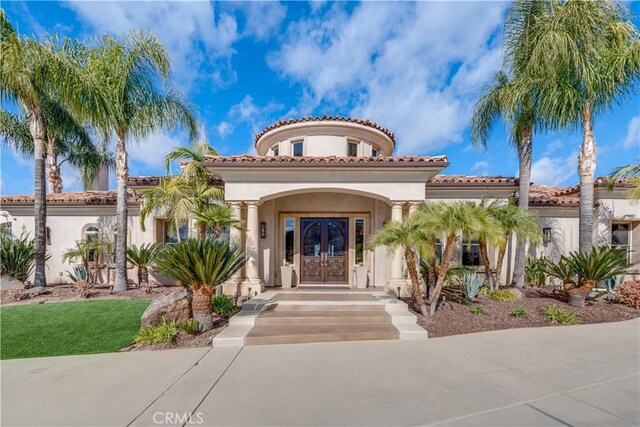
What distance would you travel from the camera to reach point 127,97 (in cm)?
984

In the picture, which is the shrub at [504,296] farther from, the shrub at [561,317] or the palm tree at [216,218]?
the palm tree at [216,218]

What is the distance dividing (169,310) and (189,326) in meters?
0.81

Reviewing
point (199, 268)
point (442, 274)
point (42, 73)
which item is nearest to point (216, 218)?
point (199, 268)

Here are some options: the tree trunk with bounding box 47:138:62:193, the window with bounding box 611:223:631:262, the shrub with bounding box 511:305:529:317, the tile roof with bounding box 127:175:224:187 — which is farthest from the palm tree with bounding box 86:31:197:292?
the window with bounding box 611:223:631:262

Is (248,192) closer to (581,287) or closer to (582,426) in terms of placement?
(582,426)

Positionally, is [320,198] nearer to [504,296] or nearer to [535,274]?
[504,296]

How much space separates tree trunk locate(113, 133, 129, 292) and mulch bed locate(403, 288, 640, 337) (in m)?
10.9

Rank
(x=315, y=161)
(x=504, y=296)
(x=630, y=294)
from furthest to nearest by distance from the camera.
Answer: (x=315, y=161)
(x=630, y=294)
(x=504, y=296)

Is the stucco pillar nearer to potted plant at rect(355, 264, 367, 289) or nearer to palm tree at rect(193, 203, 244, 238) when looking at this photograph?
palm tree at rect(193, 203, 244, 238)

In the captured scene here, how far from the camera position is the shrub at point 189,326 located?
642 centimetres

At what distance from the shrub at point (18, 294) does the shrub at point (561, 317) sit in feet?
57.0

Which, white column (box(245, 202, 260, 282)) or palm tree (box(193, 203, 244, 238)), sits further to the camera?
white column (box(245, 202, 260, 282))

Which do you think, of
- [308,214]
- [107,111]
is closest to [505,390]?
[308,214]

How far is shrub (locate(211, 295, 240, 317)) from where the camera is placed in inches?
309
